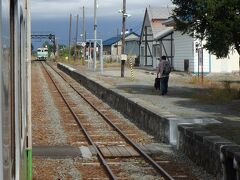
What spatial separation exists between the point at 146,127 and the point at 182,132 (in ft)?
11.4

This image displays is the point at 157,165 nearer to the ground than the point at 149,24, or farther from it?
nearer to the ground

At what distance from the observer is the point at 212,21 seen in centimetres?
1684

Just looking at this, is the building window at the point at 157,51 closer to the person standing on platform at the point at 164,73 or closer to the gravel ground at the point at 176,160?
the person standing on platform at the point at 164,73

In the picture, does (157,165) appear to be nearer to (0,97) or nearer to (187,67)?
(0,97)

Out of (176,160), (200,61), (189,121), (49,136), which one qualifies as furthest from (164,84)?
(200,61)

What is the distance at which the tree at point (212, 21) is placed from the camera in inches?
650

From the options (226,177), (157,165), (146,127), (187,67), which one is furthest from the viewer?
(187,67)

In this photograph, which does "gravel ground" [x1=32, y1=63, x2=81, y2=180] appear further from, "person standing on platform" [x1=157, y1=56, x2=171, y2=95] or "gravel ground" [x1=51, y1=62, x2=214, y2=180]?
"person standing on platform" [x1=157, y1=56, x2=171, y2=95]

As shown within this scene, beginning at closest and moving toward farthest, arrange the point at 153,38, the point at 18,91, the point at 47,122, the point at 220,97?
the point at 18,91 < the point at 47,122 < the point at 220,97 < the point at 153,38

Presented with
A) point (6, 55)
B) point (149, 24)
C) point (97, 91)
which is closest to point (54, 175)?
point (6, 55)

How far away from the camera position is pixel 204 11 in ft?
56.3

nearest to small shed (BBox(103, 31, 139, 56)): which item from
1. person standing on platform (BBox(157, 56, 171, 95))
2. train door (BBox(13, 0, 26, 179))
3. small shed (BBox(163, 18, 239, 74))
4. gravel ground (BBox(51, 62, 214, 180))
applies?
small shed (BBox(163, 18, 239, 74))

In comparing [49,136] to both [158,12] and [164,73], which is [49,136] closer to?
[164,73]

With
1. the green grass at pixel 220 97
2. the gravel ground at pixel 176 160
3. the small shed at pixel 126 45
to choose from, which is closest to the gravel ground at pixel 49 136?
the gravel ground at pixel 176 160
